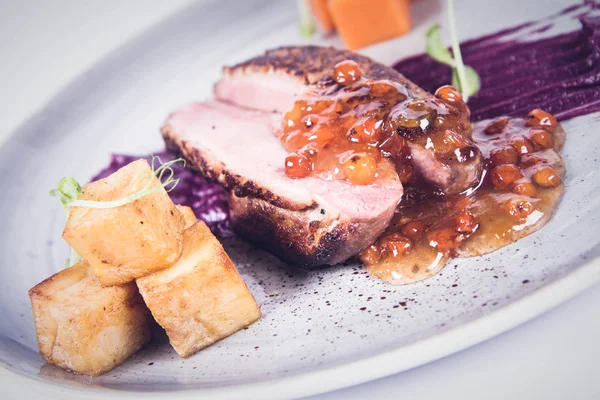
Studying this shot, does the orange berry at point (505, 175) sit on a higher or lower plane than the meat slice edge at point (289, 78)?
lower

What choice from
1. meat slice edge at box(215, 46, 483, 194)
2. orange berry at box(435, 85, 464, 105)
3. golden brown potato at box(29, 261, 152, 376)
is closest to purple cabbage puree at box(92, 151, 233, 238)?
meat slice edge at box(215, 46, 483, 194)

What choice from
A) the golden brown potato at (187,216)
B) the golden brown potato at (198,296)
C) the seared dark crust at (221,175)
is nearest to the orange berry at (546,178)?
the seared dark crust at (221,175)

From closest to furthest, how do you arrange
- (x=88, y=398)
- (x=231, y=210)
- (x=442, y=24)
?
1. (x=88, y=398)
2. (x=231, y=210)
3. (x=442, y=24)

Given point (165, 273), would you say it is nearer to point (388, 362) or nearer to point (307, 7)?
point (388, 362)

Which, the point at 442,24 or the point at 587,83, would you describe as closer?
the point at 587,83

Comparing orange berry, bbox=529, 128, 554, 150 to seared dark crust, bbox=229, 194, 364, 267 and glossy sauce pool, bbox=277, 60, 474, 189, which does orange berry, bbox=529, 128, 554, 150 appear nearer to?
glossy sauce pool, bbox=277, 60, 474, 189

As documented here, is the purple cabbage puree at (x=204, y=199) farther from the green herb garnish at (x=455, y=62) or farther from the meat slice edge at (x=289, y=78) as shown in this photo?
the green herb garnish at (x=455, y=62)

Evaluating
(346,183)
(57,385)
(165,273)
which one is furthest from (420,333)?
(57,385)
